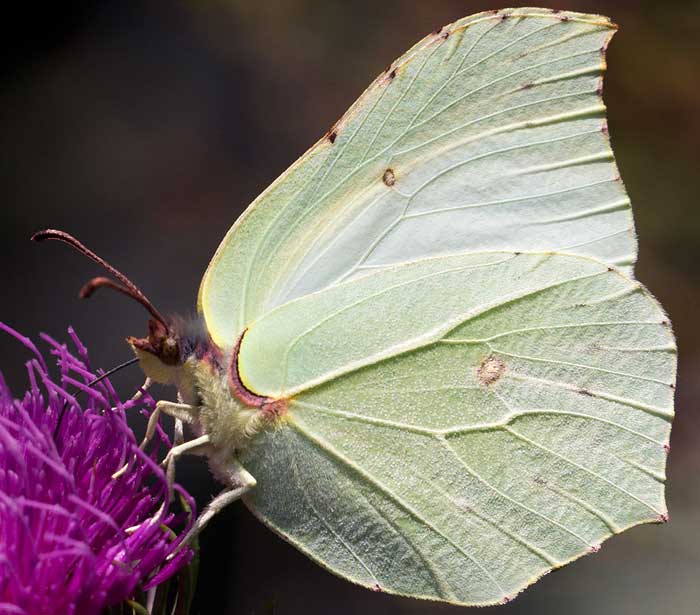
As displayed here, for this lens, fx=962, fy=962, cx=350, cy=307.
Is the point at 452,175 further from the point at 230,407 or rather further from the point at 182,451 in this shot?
the point at 182,451

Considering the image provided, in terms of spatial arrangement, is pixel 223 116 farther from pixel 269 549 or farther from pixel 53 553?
pixel 53 553

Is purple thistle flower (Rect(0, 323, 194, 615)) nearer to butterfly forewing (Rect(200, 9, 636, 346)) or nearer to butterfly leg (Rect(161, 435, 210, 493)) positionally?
butterfly leg (Rect(161, 435, 210, 493))

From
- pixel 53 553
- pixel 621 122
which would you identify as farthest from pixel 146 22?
pixel 53 553

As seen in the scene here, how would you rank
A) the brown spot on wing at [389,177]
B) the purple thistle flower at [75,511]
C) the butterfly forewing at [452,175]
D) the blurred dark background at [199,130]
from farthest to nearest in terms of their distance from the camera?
1. the blurred dark background at [199,130]
2. the brown spot on wing at [389,177]
3. the butterfly forewing at [452,175]
4. the purple thistle flower at [75,511]

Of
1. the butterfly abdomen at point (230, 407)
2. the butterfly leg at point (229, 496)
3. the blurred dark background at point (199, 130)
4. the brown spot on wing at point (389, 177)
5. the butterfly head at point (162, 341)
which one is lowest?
the blurred dark background at point (199, 130)

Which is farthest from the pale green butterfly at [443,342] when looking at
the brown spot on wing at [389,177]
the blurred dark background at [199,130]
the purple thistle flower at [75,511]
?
the blurred dark background at [199,130]

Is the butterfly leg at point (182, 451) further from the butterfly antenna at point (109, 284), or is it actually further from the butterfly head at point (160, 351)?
the butterfly antenna at point (109, 284)
